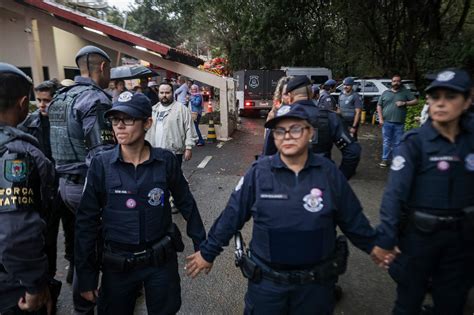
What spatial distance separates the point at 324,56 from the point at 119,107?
24404 millimetres

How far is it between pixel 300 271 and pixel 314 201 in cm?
40

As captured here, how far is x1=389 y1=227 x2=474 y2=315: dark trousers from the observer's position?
241cm

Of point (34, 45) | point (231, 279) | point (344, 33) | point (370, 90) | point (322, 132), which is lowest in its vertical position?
point (231, 279)

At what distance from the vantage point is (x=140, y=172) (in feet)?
7.45

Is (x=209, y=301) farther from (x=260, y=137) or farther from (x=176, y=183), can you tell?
(x=260, y=137)

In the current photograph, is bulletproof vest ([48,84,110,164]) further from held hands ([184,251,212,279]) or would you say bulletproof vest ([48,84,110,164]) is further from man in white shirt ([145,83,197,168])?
man in white shirt ([145,83,197,168])

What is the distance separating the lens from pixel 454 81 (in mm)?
2311

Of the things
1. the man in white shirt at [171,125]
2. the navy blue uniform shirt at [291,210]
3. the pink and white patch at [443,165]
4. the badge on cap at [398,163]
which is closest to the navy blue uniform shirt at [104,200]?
the navy blue uniform shirt at [291,210]

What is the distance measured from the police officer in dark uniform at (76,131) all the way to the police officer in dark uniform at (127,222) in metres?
0.66

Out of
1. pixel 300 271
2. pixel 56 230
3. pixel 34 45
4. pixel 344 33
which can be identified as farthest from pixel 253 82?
pixel 300 271

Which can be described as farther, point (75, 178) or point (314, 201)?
point (75, 178)

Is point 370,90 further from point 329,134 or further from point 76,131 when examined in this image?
point 76,131

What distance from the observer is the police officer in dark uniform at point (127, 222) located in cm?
223

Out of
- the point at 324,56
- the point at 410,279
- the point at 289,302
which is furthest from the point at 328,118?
the point at 324,56
